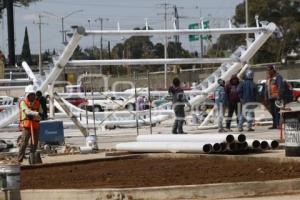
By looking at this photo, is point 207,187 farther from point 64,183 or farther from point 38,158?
point 38,158

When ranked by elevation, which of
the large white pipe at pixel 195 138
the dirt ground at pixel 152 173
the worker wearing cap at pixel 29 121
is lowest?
the dirt ground at pixel 152 173

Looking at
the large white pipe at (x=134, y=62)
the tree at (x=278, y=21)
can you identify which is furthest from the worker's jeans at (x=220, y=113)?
the tree at (x=278, y=21)

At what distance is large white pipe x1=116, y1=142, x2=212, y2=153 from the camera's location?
55.5ft

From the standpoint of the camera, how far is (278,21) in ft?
311

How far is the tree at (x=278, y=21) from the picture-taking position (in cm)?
9250

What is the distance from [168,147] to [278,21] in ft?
260

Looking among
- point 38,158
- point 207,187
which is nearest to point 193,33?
point 38,158

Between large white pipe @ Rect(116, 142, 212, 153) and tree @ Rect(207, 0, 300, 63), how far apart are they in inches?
2880

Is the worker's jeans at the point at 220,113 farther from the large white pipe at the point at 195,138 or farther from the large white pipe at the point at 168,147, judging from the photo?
the large white pipe at the point at 168,147

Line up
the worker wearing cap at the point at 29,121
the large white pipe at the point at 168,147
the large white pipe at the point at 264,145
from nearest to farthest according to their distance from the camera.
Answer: the large white pipe at the point at 168,147
the large white pipe at the point at 264,145
the worker wearing cap at the point at 29,121

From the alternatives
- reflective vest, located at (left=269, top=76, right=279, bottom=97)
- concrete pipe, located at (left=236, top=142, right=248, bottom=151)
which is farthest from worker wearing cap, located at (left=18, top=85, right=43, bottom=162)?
reflective vest, located at (left=269, top=76, right=279, bottom=97)

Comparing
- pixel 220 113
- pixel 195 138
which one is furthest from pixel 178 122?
pixel 195 138

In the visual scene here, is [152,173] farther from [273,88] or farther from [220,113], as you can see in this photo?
[220,113]

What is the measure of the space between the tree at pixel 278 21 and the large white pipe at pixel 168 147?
2880 inches
